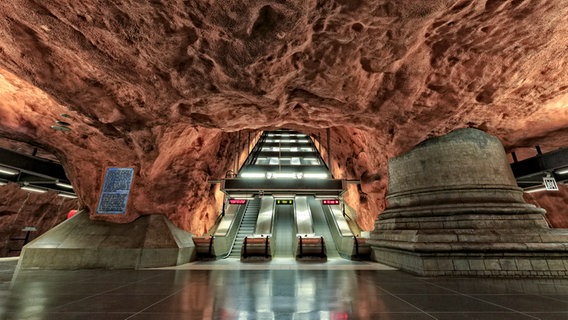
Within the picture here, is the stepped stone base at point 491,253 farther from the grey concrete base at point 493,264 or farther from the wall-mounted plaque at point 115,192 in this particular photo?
the wall-mounted plaque at point 115,192

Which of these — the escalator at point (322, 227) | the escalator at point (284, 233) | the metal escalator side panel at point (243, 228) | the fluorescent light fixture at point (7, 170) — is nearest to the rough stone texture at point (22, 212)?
the fluorescent light fixture at point (7, 170)

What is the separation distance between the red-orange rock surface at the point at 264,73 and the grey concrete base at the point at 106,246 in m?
0.45

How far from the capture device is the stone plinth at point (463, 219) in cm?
420

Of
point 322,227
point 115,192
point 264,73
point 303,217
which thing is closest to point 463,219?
point 264,73

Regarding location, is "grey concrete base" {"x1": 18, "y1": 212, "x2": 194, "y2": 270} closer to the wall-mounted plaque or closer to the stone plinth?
the wall-mounted plaque

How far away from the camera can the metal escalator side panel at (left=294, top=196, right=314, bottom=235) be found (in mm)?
10531

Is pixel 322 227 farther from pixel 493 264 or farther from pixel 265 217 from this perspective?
pixel 493 264

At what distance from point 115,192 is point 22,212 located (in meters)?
10.0

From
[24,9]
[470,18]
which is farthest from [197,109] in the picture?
[470,18]

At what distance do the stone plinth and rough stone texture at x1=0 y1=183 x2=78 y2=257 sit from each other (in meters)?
16.4

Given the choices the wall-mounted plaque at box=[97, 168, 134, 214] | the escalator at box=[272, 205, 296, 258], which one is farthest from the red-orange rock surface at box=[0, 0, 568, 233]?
the escalator at box=[272, 205, 296, 258]

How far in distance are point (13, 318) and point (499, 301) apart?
505 cm

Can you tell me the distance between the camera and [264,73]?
4191 millimetres

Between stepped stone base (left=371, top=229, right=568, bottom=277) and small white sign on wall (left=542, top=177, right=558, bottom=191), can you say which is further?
small white sign on wall (left=542, top=177, right=558, bottom=191)
